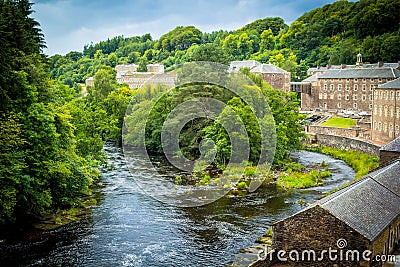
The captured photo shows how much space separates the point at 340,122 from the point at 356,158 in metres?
16.2

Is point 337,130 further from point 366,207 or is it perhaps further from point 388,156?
point 366,207

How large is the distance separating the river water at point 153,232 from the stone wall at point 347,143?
39.0ft

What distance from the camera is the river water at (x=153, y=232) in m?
22.1

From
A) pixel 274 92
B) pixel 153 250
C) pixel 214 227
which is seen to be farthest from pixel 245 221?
pixel 274 92

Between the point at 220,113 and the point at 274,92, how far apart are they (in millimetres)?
7896

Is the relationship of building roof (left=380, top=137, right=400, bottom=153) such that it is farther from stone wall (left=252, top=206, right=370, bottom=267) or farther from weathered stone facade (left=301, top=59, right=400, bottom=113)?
weathered stone facade (left=301, top=59, right=400, bottom=113)

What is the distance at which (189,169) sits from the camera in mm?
43812

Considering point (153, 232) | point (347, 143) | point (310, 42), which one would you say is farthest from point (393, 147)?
point (310, 42)

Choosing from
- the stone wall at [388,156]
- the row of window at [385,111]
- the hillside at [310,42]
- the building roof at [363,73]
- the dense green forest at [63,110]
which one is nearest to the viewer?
the dense green forest at [63,110]

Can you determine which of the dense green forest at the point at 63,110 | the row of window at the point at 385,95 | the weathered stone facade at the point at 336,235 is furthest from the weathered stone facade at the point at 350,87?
the weathered stone facade at the point at 336,235

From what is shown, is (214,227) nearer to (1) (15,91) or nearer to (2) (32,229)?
(2) (32,229)

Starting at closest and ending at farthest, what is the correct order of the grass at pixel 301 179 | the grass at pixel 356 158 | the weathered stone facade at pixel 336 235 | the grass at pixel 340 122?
the weathered stone facade at pixel 336 235
the grass at pixel 301 179
the grass at pixel 356 158
the grass at pixel 340 122

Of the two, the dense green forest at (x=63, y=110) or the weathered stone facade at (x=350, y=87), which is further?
the weathered stone facade at (x=350, y=87)

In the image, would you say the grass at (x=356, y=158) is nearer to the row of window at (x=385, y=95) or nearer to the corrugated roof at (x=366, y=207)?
the row of window at (x=385, y=95)
